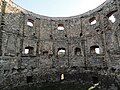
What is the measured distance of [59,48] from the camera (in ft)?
43.4

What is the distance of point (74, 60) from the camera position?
12.3 meters

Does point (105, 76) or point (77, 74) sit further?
point (77, 74)

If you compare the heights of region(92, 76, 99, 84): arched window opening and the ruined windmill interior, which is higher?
the ruined windmill interior

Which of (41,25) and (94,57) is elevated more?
(41,25)

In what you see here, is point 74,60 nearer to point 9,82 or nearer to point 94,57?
point 94,57

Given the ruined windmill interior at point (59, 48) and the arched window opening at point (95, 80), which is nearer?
the ruined windmill interior at point (59, 48)

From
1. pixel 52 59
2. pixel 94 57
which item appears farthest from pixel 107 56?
pixel 52 59

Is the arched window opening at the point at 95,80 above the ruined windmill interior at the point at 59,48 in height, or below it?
below

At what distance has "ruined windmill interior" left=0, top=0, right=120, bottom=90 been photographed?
989cm

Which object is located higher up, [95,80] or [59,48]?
[59,48]

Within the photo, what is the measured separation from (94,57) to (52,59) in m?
4.45

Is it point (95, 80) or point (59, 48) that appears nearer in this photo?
point (95, 80)

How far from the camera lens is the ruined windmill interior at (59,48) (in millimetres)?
9891

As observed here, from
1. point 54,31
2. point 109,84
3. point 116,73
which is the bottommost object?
point 109,84
